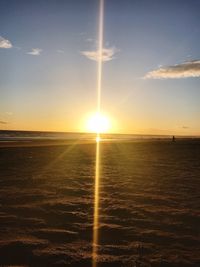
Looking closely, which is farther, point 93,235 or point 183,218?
point 183,218

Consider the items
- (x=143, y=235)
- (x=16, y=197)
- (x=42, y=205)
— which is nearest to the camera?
(x=143, y=235)

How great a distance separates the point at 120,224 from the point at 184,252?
1.55 m

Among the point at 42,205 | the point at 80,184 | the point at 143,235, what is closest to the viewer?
the point at 143,235

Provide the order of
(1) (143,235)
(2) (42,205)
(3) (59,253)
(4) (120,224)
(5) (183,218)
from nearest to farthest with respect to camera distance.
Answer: (3) (59,253)
(1) (143,235)
(4) (120,224)
(5) (183,218)
(2) (42,205)

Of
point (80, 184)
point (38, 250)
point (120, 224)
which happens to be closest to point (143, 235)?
point (120, 224)

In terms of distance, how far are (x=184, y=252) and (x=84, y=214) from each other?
2.51m

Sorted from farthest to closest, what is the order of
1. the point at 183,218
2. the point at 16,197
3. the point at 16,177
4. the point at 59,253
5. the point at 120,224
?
the point at 16,177 → the point at 16,197 → the point at 183,218 → the point at 120,224 → the point at 59,253

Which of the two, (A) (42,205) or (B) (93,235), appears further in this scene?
(A) (42,205)

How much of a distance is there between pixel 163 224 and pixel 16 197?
3982 millimetres

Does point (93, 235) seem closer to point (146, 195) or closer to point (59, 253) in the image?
point (59, 253)

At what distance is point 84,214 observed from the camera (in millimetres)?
6445

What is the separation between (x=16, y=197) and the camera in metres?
7.73

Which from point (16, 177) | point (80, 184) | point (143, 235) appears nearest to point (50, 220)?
point (143, 235)

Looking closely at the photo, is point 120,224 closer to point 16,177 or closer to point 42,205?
point 42,205
